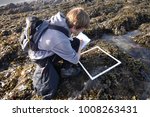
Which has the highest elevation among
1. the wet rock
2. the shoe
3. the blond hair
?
A: the blond hair

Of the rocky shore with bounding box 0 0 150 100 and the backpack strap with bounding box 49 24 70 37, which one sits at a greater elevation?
the backpack strap with bounding box 49 24 70 37

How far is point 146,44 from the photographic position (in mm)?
7938

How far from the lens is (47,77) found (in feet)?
20.0

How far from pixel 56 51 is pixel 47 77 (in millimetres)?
602

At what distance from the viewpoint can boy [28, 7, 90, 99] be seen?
5.70 m

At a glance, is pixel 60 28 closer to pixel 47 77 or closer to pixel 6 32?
pixel 47 77

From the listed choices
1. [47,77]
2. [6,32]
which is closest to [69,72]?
[47,77]

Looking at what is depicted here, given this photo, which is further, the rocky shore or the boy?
the rocky shore

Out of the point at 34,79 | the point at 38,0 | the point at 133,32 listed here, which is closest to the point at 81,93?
the point at 34,79

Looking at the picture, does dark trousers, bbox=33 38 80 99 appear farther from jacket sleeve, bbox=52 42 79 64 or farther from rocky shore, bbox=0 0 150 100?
jacket sleeve, bbox=52 42 79 64

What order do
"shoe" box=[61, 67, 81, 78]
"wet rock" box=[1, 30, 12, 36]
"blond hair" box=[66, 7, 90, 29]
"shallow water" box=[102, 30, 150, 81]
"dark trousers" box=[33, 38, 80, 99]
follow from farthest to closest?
"wet rock" box=[1, 30, 12, 36]
"shallow water" box=[102, 30, 150, 81]
"shoe" box=[61, 67, 81, 78]
"dark trousers" box=[33, 38, 80, 99]
"blond hair" box=[66, 7, 90, 29]

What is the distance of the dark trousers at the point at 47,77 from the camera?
6.07 m

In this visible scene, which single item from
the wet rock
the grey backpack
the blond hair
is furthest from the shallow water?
the wet rock

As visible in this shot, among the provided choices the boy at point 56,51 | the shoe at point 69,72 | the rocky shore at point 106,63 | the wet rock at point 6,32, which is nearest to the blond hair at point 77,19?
the boy at point 56,51
